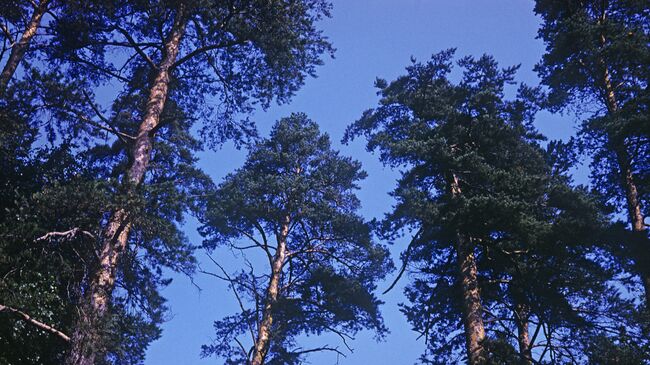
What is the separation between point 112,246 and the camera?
751cm

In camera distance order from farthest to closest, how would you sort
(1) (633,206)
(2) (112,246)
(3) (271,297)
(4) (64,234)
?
(3) (271,297)
(1) (633,206)
(2) (112,246)
(4) (64,234)

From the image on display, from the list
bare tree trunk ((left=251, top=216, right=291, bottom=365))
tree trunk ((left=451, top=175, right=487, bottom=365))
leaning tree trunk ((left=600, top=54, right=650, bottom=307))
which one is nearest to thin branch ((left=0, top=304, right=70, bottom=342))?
bare tree trunk ((left=251, top=216, right=291, bottom=365))

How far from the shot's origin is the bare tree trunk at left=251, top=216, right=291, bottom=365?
13617 mm

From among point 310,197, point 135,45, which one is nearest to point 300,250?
point 310,197

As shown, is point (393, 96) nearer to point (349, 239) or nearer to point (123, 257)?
point (349, 239)

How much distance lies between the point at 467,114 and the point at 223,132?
686 centimetres

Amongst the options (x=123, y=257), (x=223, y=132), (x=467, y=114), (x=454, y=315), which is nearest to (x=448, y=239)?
(x=454, y=315)

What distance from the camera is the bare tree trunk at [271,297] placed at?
13.6 m

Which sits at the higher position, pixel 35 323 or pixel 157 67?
pixel 157 67

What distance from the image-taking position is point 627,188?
38.8ft

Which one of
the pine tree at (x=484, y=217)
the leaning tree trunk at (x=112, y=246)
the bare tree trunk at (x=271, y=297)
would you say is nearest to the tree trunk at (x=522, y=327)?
the pine tree at (x=484, y=217)

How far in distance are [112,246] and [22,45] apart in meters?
5.22

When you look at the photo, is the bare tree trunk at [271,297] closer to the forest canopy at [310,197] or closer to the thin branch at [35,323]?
the forest canopy at [310,197]

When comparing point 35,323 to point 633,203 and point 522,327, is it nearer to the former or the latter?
point 522,327
